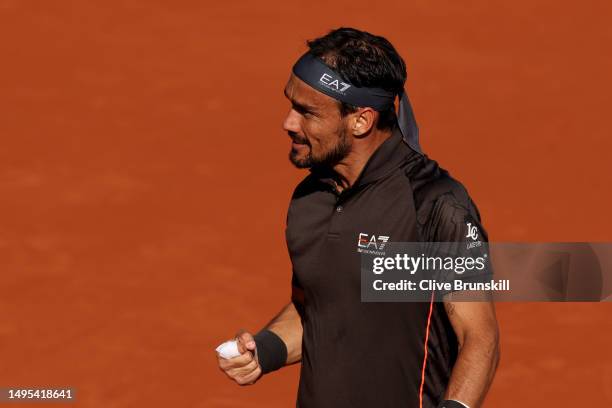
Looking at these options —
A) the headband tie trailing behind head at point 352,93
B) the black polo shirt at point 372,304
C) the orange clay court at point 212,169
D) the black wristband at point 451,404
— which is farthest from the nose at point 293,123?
the orange clay court at point 212,169

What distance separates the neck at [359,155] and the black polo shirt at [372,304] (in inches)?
2.0

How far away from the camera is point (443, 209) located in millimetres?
5305

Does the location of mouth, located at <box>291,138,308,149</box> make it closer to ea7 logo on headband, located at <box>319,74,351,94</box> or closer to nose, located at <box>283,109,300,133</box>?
nose, located at <box>283,109,300,133</box>

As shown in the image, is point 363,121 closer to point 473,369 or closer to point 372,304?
point 372,304

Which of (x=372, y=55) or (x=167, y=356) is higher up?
(x=372, y=55)

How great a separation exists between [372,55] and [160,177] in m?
7.34

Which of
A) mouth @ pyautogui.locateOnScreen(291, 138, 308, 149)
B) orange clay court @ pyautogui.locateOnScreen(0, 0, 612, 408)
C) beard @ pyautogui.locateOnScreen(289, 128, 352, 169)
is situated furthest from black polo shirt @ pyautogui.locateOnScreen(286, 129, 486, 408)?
orange clay court @ pyautogui.locateOnScreen(0, 0, 612, 408)

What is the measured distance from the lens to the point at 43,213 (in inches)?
488

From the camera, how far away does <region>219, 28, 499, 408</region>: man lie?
544 cm

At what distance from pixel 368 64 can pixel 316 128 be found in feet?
1.06

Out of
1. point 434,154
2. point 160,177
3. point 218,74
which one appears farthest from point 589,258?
point 218,74

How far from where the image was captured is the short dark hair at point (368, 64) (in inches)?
225

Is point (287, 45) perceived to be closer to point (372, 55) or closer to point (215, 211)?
point (215, 211)

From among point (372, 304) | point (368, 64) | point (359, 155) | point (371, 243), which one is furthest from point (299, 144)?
point (372, 304)
